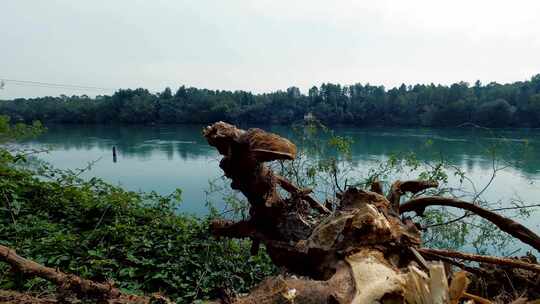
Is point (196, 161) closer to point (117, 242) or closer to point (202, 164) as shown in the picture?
point (202, 164)

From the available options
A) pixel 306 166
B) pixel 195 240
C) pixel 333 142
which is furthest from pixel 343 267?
pixel 306 166

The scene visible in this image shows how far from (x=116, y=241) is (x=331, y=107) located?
33367 millimetres

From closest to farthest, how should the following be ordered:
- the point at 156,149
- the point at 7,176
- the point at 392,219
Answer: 1. the point at 392,219
2. the point at 7,176
3. the point at 156,149

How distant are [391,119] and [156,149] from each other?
28.5 meters

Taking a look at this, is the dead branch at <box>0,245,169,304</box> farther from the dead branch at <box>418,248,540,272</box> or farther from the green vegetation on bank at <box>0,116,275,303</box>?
the green vegetation on bank at <box>0,116,275,303</box>

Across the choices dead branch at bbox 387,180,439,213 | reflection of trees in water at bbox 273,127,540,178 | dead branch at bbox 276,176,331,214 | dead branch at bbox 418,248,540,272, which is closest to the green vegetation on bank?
dead branch at bbox 276,176,331,214

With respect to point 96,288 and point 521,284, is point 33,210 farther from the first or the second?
point 521,284

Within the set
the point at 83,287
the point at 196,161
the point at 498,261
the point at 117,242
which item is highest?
the point at 498,261

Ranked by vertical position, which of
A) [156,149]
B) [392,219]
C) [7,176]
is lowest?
[156,149]

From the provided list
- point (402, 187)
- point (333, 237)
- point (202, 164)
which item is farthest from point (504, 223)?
point (202, 164)

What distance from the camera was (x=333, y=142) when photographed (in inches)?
217

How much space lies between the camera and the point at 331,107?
119ft

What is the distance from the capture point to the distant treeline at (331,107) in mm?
36125

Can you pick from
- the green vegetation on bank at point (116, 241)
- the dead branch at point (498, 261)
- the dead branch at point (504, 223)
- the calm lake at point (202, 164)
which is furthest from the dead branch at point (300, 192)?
the calm lake at point (202, 164)
